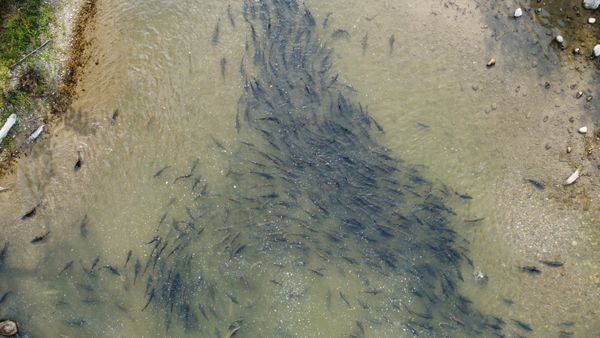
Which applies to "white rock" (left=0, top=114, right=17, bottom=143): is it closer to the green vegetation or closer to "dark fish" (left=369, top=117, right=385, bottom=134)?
the green vegetation

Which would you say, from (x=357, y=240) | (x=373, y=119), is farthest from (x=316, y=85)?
(x=357, y=240)

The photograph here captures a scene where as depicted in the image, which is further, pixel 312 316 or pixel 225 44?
pixel 225 44

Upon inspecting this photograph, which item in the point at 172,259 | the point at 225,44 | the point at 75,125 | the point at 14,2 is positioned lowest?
the point at 172,259

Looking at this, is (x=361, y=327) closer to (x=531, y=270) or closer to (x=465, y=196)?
(x=465, y=196)

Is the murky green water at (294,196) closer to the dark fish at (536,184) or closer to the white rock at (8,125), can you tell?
the dark fish at (536,184)

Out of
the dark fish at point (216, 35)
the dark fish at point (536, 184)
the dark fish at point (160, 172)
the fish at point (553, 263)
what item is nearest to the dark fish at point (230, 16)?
the dark fish at point (216, 35)

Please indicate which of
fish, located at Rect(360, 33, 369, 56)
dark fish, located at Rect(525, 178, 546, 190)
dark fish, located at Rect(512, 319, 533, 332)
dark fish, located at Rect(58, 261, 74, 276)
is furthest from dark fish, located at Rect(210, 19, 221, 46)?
dark fish, located at Rect(512, 319, 533, 332)

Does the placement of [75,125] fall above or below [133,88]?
below

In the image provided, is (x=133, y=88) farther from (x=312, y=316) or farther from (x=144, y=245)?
(x=312, y=316)
